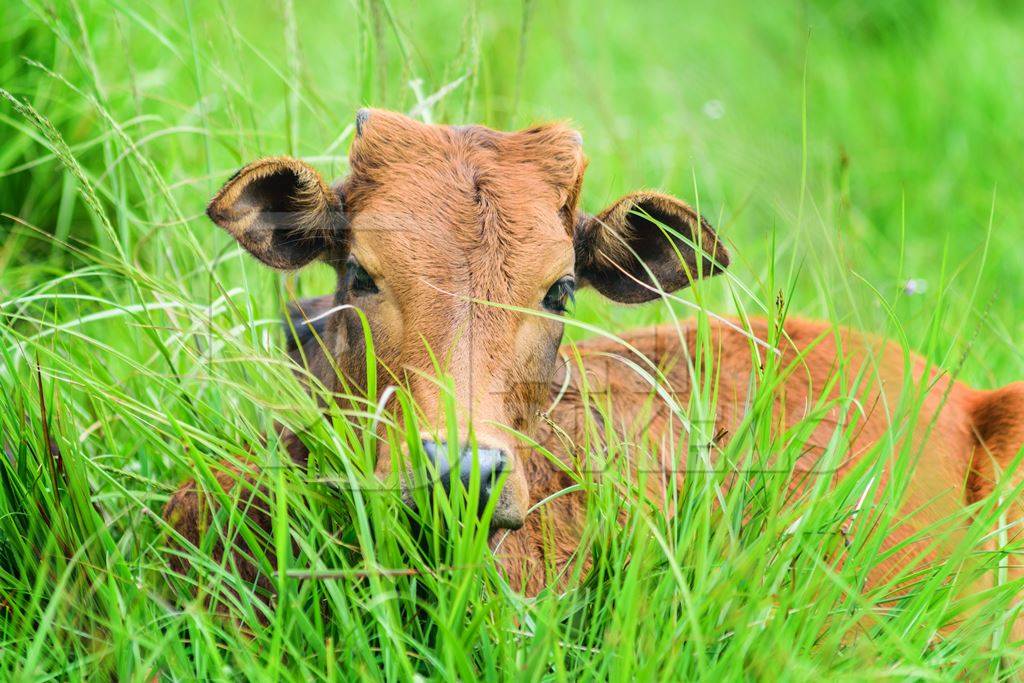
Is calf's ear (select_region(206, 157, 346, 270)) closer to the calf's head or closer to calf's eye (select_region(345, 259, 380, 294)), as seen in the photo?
the calf's head

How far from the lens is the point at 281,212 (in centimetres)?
387

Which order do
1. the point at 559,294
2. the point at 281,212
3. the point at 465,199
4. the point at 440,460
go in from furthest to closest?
1. the point at 281,212
2. the point at 559,294
3. the point at 465,199
4. the point at 440,460

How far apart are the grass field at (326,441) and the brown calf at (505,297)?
207 mm

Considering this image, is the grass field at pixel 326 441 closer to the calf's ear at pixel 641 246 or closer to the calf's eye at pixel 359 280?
the calf's ear at pixel 641 246

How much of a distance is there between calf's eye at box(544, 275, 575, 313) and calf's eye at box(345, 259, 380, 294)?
55 cm

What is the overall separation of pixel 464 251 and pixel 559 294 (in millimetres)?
415

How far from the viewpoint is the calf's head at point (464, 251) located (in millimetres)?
3291

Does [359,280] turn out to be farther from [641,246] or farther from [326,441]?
[641,246]

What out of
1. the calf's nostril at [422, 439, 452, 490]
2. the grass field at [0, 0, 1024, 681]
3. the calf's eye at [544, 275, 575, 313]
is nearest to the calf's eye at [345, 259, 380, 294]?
the grass field at [0, 0, 1024, 681]

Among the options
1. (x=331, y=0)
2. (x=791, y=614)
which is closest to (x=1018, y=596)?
(x=791, y=614)

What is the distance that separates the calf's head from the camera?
329 cm

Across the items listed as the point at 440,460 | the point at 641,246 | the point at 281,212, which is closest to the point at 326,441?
the point at 440,460

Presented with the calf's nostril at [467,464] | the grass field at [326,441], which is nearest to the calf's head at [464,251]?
the calf's nostril at [467,464]

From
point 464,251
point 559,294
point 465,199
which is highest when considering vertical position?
point 465,199
